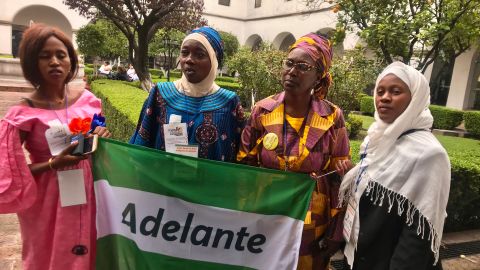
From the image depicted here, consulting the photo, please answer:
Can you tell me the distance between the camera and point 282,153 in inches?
83.7

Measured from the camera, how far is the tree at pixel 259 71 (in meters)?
11.2

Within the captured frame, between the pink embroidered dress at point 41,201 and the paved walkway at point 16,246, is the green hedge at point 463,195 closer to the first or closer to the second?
the paved walkway at point 16,246

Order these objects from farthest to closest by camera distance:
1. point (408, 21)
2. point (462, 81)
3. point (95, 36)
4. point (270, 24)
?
1. point (270, 24)
2. point (95, 36)
3. point (462, 81)
4. point (408, 21)

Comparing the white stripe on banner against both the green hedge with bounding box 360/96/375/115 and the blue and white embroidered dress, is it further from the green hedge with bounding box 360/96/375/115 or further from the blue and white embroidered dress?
the green hedge with bounding box 360/96/375/115

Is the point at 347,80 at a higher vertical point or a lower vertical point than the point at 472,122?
higher

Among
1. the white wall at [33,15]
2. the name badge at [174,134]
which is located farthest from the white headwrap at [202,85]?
the white wall at [33,15]

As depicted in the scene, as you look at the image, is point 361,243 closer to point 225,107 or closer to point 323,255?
point 323,255

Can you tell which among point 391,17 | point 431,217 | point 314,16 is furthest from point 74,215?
point 314,16

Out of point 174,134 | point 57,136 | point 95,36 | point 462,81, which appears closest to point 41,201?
point 57,136

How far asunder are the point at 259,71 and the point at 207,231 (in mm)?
9934

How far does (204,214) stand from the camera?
2.07 m

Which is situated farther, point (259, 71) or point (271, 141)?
point (259, 71)

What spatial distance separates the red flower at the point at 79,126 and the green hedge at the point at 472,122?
1448 cm

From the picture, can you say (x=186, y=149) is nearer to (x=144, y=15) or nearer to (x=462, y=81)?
(x=144, y=15)
